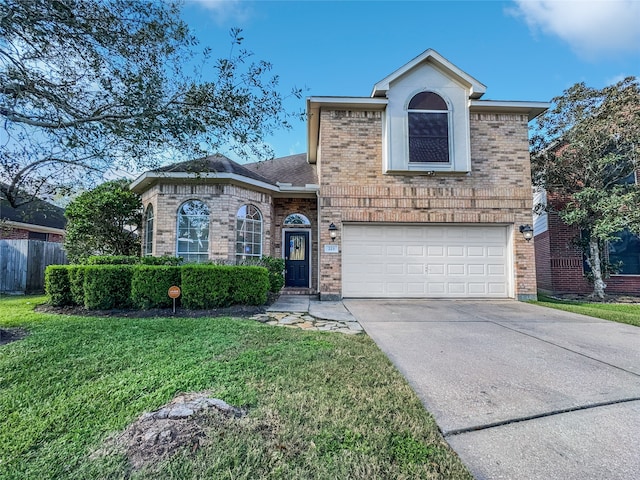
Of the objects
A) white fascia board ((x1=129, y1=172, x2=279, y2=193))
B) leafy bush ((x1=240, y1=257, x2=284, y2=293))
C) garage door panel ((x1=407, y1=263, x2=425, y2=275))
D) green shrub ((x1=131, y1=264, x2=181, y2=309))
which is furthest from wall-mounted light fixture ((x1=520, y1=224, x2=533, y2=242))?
green shrub ((x1=131, y1=264, x2=181, y2=309))

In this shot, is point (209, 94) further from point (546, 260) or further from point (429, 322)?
point (546, 260)

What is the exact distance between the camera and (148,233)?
934 cm

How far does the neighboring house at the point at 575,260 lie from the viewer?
9867 mm

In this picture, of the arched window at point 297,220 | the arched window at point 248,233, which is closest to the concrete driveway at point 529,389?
the arched window at point 248,233

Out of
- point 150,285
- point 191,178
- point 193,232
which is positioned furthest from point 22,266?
point 150,285

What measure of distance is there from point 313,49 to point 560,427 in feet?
26.8

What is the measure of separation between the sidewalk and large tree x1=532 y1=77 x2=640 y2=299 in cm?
768

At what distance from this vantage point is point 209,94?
4625 mm

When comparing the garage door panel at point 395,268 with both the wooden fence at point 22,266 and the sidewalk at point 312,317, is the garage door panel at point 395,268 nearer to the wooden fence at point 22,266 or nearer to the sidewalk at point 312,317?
the sidewalk at point 312,317

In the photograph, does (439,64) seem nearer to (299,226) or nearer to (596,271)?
(299,226)

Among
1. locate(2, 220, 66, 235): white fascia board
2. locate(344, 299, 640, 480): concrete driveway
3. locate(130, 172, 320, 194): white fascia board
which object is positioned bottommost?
locate(344, 299, 640, 480): concrete driveway

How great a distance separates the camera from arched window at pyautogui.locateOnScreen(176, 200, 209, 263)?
8609mm

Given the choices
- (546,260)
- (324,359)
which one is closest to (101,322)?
(324,359)

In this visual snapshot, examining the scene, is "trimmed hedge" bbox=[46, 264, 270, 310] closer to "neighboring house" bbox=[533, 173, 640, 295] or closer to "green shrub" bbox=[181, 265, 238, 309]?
"green shrub" bbox=[181, 265, 238, 309]
